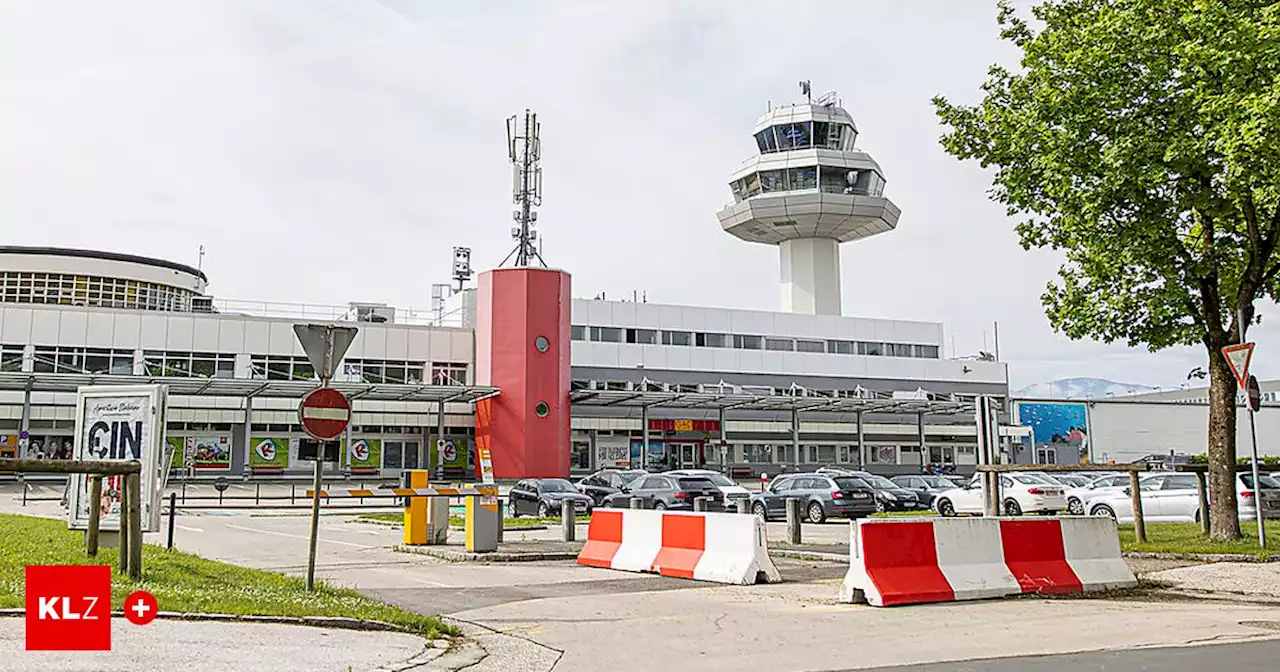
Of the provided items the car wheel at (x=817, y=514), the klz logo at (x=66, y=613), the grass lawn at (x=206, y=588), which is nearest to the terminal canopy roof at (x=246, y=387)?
the car wheel at (x=817, y=514)

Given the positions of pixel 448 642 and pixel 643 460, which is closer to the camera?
pixel 448 642

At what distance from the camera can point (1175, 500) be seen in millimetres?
25078

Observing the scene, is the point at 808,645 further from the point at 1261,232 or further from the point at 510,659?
Answer: the point at 1261,232

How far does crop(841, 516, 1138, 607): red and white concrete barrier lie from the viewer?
38.9 ft

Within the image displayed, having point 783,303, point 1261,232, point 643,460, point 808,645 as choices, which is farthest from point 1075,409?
point 808,645

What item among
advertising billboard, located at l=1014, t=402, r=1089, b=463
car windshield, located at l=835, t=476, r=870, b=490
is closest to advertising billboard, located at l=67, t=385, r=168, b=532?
car windshield, located at l=835, t=476, r=870, b=490

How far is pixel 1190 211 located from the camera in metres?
18.7

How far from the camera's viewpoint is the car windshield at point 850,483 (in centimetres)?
2792

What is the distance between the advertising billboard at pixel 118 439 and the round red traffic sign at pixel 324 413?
3667mm

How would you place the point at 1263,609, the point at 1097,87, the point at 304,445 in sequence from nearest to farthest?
the point at 1263,609 → the point at 1097,87 → the point at 304,445

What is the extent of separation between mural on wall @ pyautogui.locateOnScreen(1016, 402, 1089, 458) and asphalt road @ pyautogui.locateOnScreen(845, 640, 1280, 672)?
206ft

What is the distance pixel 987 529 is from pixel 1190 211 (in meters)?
9.10

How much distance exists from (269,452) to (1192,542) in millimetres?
46402

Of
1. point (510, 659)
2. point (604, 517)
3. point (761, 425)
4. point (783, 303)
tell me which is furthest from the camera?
point (783, 303)
